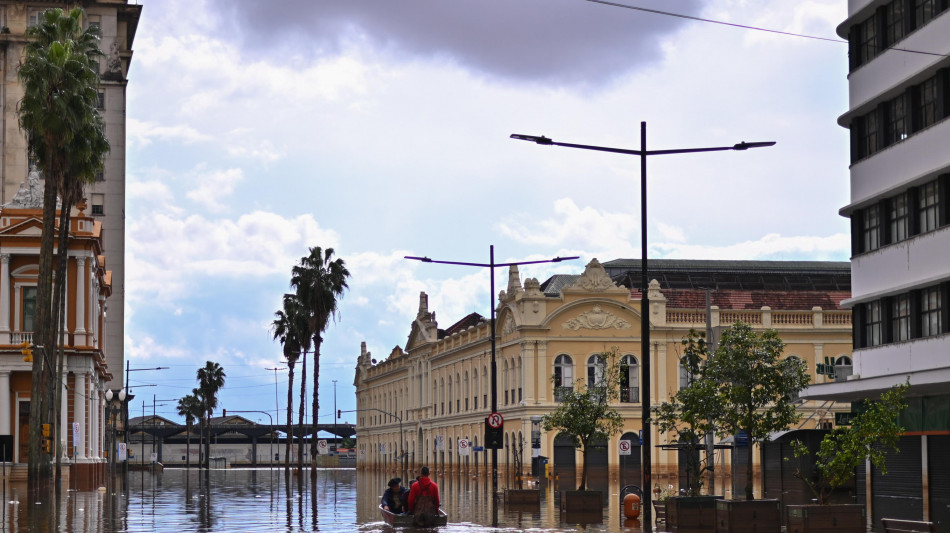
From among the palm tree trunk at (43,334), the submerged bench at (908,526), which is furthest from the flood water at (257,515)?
the submerged bench at (908,526)

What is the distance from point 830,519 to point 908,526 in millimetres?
4244

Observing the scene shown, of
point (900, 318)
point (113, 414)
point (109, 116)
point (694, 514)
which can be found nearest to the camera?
point (694, 514)

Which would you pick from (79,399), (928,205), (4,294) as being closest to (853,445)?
(928,205)

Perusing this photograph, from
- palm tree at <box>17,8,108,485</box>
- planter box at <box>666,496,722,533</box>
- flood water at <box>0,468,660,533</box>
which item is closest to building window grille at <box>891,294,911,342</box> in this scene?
flood water at <box>0,468,660,533</box>

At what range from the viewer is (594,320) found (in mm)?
87062

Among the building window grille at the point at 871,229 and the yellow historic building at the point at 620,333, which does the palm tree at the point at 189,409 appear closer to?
the yellow historic building at the point at 620,333

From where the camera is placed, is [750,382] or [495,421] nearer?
[750,382]

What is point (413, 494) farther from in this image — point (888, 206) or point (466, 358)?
point (466, 358)

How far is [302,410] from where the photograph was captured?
305 ft

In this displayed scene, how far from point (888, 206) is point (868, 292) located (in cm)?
290

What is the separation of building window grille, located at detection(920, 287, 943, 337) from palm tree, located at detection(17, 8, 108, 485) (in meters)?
28.9

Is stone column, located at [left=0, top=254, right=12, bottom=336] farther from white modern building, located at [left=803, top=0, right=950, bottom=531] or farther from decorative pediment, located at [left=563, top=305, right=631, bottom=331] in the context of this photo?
white modern building, located at [left=803, top=0, right=950, bottom=531]

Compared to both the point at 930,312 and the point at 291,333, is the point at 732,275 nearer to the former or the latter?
the point at 291,333

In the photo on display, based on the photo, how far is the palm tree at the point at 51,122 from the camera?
47.3 m
